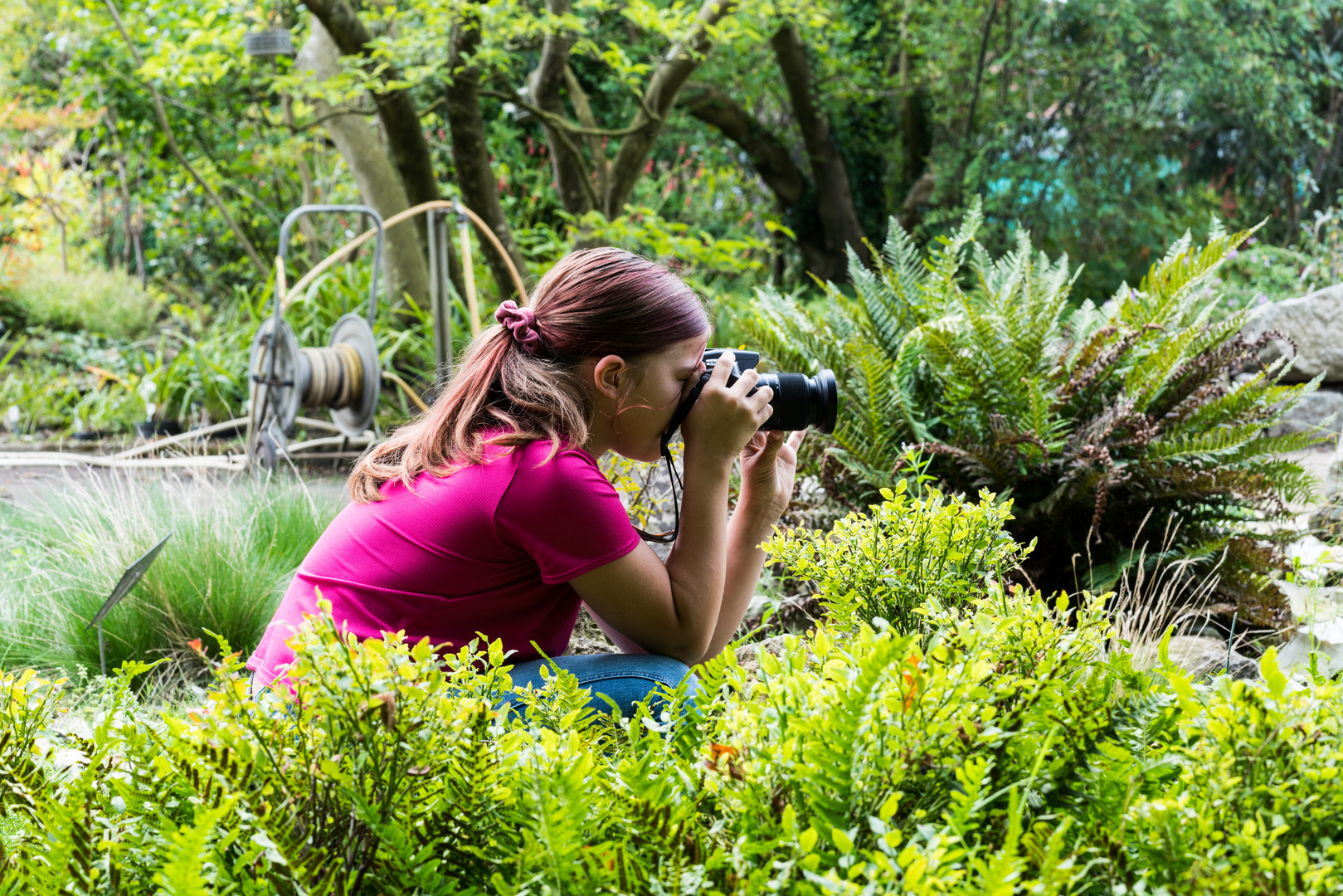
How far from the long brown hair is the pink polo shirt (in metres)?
0.04

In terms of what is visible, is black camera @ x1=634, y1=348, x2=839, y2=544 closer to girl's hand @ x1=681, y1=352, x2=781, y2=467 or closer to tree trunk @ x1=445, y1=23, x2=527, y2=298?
girl's hand @ x1=681, y1=352, x2=781, y2=467

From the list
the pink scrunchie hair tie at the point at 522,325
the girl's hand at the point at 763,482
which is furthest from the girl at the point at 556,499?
the girl's hand at the point at 763,482

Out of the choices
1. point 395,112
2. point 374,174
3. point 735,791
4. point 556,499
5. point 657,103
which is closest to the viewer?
point 735,791

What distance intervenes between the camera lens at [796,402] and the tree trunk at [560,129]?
4261 millimetres

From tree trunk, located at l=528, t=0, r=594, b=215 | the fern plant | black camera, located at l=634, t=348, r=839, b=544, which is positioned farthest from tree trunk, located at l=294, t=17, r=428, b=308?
black camera, located at l=634, t=348, r=839, b=544

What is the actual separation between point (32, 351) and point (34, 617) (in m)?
6.76

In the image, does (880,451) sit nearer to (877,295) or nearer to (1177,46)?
(877,295)

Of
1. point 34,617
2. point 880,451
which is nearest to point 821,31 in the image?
point 880,451

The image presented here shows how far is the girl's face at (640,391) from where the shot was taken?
1658mm

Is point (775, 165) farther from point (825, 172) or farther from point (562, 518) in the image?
point (562, 518)

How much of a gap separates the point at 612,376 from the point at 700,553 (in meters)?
0.33

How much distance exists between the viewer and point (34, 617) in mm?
2826

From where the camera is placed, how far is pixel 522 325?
66.2 inches

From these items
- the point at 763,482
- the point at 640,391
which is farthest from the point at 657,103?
the point at 640,391
